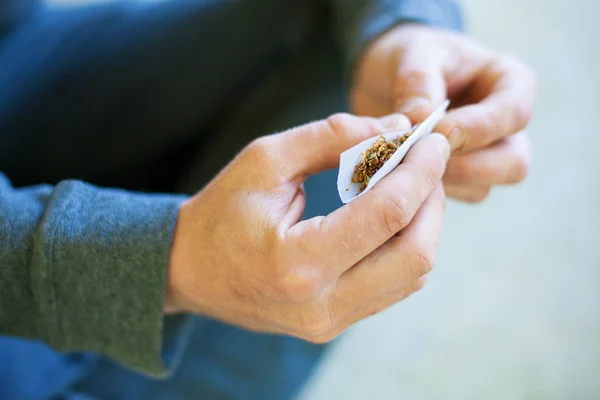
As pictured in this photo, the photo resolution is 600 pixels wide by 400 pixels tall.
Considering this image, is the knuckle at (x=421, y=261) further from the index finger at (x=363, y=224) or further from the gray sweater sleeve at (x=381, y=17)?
the gray sweater sleeve at (x=381, y=17)

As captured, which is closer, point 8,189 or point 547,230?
point 8,189

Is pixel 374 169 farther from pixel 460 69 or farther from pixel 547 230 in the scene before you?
pixel 547 230

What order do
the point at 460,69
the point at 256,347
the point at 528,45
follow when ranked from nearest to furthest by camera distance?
the point at 460,69 < the point at 256,347 < the point at 528,45

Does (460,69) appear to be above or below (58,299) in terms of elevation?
below

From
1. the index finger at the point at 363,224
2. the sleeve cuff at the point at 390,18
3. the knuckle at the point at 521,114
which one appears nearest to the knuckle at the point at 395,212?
the index finger at the point at 363,224

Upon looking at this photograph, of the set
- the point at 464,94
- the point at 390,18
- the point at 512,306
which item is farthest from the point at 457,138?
the point at 512,306

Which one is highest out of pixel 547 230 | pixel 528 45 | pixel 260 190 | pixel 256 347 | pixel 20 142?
pixel 20 142

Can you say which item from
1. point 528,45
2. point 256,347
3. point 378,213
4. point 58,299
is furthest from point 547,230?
point 58,299
